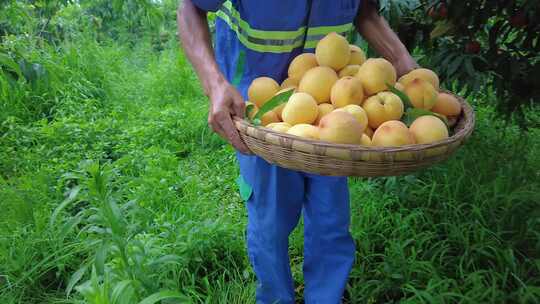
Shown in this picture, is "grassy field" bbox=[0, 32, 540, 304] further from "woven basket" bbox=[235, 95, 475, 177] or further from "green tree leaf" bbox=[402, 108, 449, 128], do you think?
"green tree leaf" bbox=[402, 108, 449, 128]

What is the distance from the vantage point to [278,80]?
1625 mm

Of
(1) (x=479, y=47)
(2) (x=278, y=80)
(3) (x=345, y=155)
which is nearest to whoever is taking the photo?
(3) (x=345, y=155)

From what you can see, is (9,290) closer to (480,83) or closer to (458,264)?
(458,264)

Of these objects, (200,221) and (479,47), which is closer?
(479,47)

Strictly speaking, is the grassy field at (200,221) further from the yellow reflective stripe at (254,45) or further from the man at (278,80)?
the yellow reflective stripe at (254,45)

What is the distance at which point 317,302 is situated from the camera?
1.95m

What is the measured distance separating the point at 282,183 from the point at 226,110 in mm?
468

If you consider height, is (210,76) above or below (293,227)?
above

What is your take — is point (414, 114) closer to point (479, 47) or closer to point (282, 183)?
point (282, 183)

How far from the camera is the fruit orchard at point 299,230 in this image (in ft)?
6.12

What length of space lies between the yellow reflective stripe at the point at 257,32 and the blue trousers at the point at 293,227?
0.39 meters

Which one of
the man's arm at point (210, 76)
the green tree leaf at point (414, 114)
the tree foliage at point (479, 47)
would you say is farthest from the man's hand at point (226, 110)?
the tree foliage at point (479, 47)

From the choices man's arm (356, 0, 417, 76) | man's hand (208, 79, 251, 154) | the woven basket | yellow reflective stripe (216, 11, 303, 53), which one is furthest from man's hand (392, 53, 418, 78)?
man's hand (208, 79, 251, 154)

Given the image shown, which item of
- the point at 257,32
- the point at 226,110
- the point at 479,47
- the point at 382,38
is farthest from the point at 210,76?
the point at 479,47
